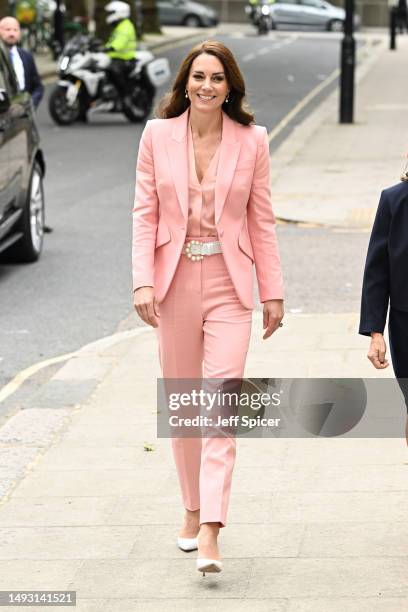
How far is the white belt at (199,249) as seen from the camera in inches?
208

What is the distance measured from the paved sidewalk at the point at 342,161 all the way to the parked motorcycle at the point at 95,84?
2.50m

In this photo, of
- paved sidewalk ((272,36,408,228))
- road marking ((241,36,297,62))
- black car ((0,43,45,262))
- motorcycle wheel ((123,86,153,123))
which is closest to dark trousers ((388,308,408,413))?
black car ((0,43,45,262))

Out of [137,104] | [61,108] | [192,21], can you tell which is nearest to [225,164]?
[61,108]

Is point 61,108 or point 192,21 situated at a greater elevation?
point 61,108

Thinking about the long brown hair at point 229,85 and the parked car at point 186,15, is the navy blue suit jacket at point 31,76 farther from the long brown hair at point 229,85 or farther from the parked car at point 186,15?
the parked car at point 186,15

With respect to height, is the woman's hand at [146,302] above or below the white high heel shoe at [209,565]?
above

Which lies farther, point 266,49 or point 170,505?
point 266,49

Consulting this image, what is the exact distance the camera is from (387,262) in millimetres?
5207

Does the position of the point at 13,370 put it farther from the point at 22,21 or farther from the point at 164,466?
the point at 22,21

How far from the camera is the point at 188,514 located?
5.48 meters

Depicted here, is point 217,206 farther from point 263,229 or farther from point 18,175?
point 18,175

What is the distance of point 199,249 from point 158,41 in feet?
136

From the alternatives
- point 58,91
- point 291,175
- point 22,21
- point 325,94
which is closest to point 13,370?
point 291,175

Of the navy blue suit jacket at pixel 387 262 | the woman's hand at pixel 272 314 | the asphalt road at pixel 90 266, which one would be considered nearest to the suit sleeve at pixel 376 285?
the navy blue suit jacket at pixel 387 262
